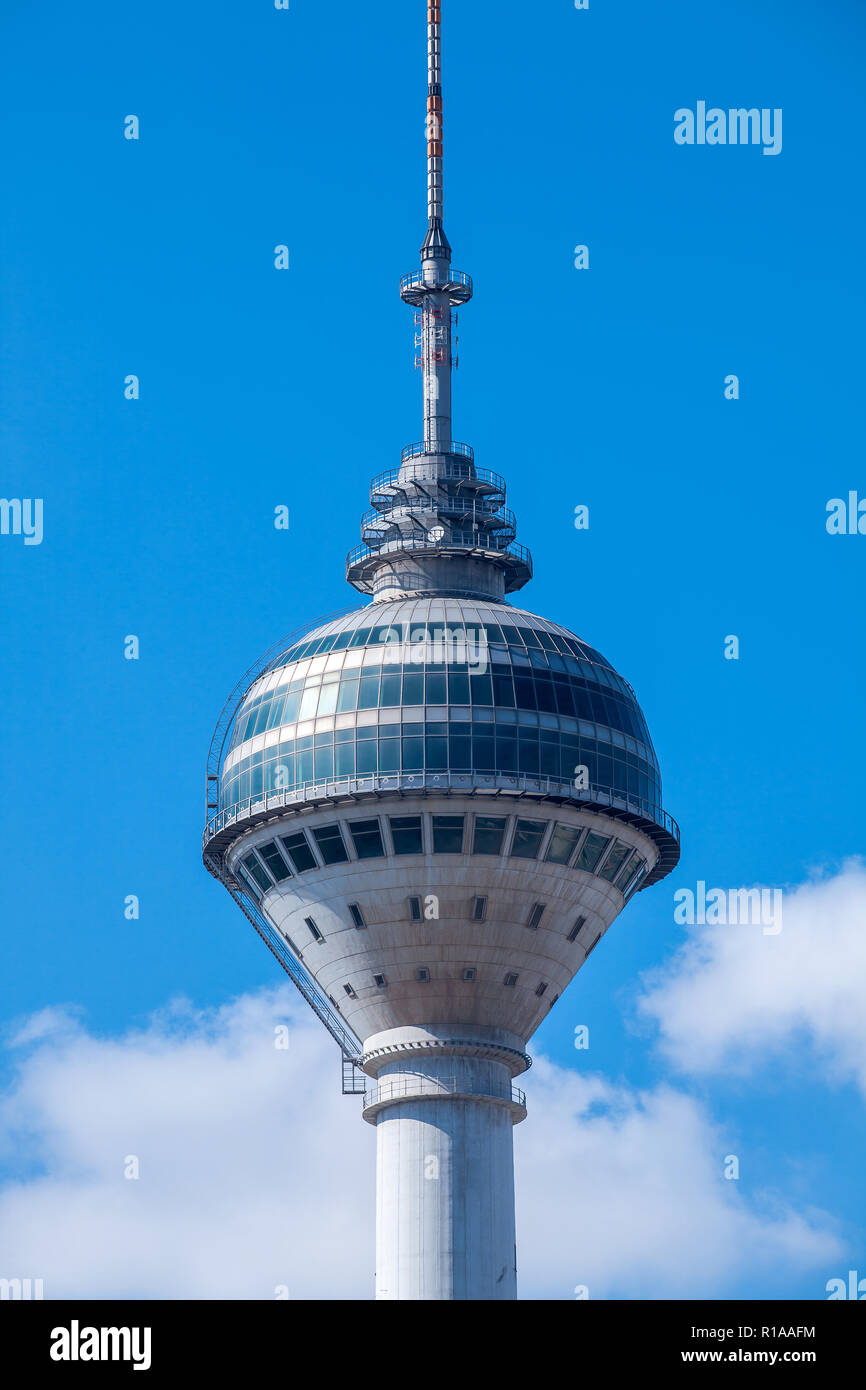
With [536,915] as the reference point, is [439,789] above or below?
above

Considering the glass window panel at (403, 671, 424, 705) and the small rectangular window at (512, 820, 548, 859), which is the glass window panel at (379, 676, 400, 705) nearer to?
the glass window panel at (403, 671, 424, 705)

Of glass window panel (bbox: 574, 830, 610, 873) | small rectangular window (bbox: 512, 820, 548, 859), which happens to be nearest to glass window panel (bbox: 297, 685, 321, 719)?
small rectangular window (bbox: 512, 820, 548, 859)

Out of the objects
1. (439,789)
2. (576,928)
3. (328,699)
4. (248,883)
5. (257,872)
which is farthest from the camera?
(248,883)

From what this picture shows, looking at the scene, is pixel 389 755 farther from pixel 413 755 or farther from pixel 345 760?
pixel 345 760

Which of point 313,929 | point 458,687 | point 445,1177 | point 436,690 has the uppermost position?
point 458,687

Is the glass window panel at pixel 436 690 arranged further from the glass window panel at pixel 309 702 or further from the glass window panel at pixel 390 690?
the glass window panel at pixel 309 702

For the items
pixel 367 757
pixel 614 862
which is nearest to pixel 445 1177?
pixel 614 862
